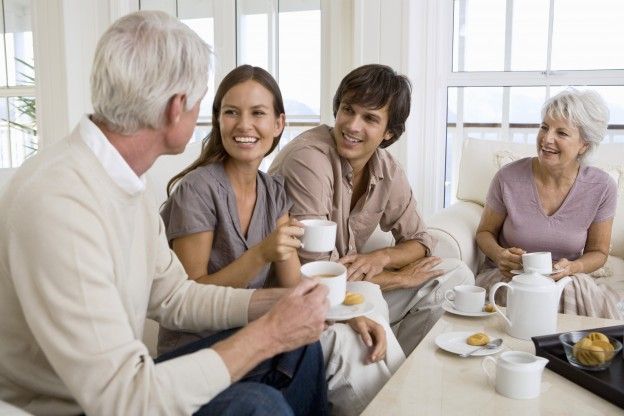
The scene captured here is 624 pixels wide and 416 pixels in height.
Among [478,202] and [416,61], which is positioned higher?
[416,61]

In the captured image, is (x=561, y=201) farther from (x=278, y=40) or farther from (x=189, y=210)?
(x=278, y=40)

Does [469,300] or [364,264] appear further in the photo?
[364,264]

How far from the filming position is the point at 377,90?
2.19m

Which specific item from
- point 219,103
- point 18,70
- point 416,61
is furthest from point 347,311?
point 18,70

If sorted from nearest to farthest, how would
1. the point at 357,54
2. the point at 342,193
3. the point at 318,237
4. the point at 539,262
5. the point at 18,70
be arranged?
the point at 318,237, the point at 539,262, the point at 342,193, the point at 357,54, the point at 18,70

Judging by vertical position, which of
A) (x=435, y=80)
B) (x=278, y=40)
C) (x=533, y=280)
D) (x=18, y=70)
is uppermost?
(x=278, y=40)

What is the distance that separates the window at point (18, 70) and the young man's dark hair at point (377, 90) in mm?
3133

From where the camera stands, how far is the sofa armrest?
2553 mm

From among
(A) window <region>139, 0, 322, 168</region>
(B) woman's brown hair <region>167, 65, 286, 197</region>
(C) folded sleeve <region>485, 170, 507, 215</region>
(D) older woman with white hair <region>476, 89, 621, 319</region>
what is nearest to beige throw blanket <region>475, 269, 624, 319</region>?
(D) older woman with white hair <region>476, 89, 621, 319</region>

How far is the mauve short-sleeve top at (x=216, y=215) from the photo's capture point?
5.71ft

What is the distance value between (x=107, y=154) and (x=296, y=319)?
461 millimetres

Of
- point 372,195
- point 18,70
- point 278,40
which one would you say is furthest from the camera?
point 18,70

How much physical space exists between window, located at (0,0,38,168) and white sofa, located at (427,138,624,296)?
3.11m

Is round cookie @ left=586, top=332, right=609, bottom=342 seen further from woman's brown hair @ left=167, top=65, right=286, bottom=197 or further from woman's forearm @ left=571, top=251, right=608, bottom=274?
woman's brown hair @ left=167, top=65, right=286, bottom=197
